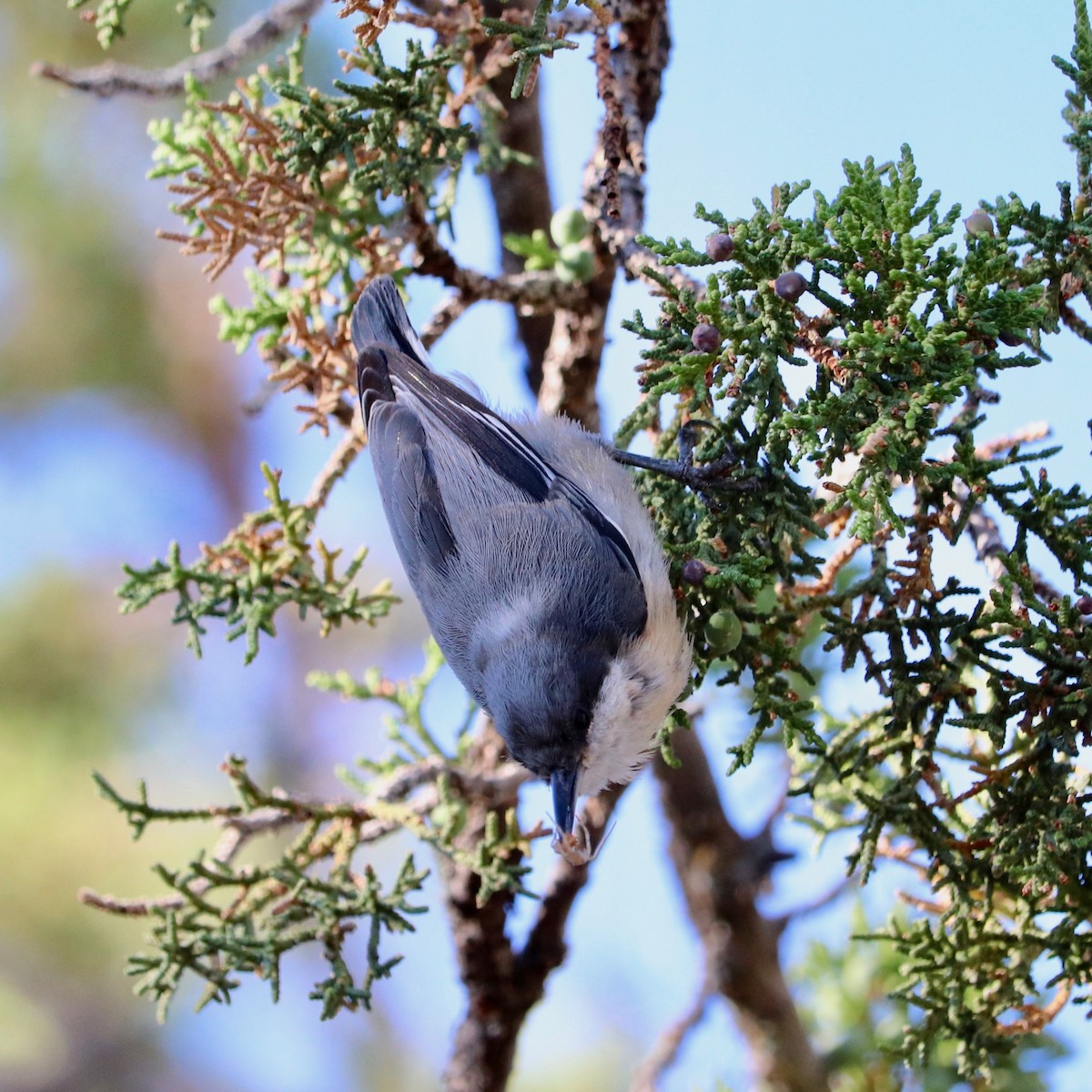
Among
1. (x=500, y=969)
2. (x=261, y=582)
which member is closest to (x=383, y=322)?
(x=261, y=582)

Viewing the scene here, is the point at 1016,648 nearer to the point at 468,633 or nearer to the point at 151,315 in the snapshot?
the point at 468,633

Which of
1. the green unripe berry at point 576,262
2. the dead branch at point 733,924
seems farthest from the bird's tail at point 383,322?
the dead branch at point 733,924

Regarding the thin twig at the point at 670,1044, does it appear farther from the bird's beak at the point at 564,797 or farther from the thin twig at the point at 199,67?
the thin twig at the point at 199,67

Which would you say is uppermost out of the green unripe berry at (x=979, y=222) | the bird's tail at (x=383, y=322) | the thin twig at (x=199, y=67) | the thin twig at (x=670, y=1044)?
the thin twig at (x=199, y=67)

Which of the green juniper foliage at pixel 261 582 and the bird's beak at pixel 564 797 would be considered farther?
the green juniper foliage at pixel 261 582

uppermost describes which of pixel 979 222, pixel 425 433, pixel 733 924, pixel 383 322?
pixel 383 322

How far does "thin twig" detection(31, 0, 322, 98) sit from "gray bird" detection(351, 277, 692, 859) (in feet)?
2.32

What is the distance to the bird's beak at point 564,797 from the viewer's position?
212cm

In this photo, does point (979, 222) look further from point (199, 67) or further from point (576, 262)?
point (199, 67)

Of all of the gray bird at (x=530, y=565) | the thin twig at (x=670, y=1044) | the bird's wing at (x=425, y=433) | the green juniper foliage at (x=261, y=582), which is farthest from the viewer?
Answer: the thin twig at (x=670, y=1044)

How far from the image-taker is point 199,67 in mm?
2680

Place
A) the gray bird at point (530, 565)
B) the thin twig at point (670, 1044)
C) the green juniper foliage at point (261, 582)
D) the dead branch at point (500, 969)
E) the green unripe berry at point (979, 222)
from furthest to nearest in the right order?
the thin twig at point (670, 1044) < the dead branch at point (500, 969) < the green juniper foliage at point (261, 582) < the gray bird at point (530, 565) < the green unripe berry at point (979, 222)

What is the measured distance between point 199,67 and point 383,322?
0.76 m

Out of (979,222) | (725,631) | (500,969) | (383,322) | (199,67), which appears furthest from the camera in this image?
(500,969)
